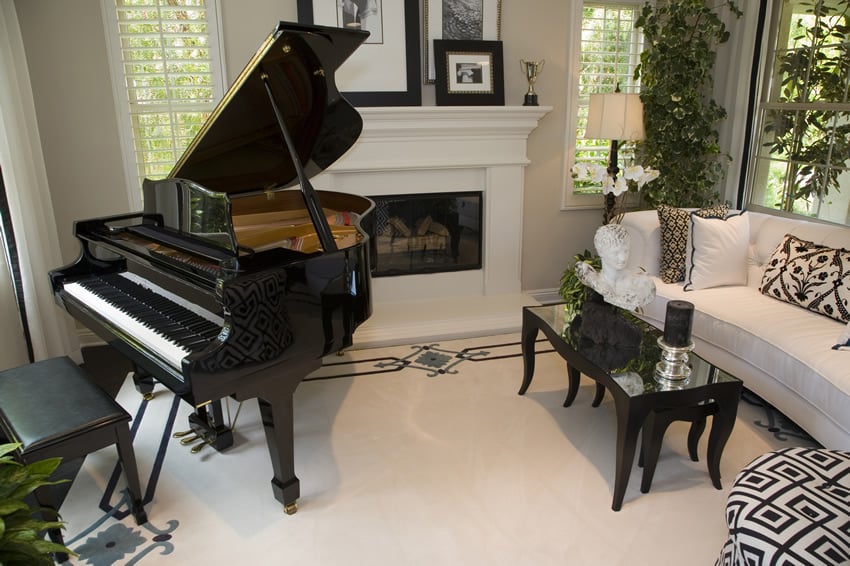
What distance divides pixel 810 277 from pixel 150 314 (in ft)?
10.6

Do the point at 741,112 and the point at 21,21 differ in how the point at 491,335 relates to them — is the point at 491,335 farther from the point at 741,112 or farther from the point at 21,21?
the point at 21,21

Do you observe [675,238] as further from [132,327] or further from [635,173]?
[132,327]

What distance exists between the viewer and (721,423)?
233cm

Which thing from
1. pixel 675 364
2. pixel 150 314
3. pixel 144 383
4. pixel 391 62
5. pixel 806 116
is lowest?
pixel 144 383

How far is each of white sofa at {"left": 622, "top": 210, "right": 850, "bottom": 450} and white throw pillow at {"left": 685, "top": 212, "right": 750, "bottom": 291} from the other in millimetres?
60

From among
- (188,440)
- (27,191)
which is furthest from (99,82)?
(188,440)

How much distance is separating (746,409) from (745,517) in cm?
165

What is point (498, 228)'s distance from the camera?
14.9 feet

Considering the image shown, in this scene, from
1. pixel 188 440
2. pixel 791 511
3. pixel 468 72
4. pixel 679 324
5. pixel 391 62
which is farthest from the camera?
pixel 468 72

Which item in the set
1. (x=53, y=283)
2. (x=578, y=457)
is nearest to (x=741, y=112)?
(x=578, y=457)

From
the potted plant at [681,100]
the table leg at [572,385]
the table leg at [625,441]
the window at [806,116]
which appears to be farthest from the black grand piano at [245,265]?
the window at [806,116]

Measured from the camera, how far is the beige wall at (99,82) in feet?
11.7

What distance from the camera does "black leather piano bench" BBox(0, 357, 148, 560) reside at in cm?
194

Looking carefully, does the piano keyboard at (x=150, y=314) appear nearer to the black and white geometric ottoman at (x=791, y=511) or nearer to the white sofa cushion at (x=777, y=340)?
the black and white geometric ottoman at (x=791, y=511)
